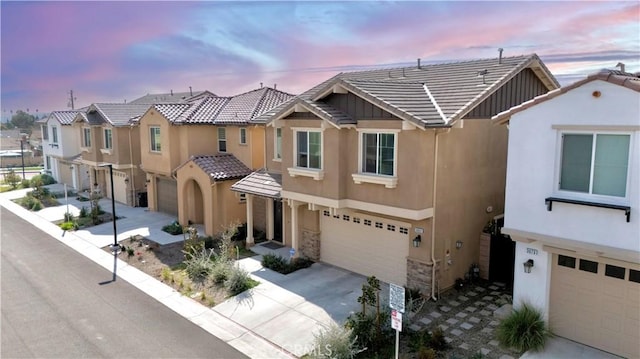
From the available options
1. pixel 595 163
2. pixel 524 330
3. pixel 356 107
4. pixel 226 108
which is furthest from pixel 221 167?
pixel 595 163

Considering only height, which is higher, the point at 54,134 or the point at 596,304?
the point at 54,134

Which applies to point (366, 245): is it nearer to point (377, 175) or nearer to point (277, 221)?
point (377, 175)

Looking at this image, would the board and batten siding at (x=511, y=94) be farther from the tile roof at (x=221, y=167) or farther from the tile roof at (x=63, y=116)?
the tile roof at (x=63, y=116)

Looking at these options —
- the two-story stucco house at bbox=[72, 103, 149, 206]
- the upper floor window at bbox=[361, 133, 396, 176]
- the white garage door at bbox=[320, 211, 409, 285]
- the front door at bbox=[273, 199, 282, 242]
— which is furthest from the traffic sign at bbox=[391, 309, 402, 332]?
the two-story stucco house at bbox=[72, 103, 149, 206]

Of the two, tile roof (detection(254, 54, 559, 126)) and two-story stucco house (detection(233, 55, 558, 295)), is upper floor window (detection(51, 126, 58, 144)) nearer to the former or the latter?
two-story stucco house (detection(233, 55, 558, 295))

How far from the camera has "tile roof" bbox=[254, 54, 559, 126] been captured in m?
13.3

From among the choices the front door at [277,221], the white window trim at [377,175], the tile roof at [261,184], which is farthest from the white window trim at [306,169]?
the front door at [277,221]

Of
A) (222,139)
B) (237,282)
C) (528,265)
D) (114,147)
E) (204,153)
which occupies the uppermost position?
(222,139)

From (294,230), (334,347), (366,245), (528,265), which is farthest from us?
(294,230)

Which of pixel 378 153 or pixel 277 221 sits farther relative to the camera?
pixel 277 221

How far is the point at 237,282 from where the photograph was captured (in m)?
14.6

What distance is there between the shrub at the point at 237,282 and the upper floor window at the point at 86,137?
2168 cm

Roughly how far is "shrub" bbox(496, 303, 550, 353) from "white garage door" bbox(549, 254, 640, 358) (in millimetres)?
494

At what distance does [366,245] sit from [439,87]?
19.8 feet
